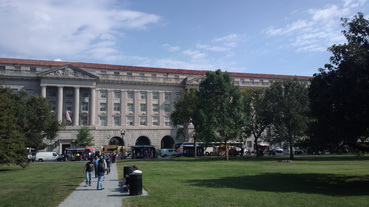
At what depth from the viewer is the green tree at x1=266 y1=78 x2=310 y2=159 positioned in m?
50.0

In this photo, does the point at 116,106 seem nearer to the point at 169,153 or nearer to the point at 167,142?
the point at 167,142

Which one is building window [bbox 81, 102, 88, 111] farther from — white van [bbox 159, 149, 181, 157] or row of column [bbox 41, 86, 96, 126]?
white van [bbox 159, 149, 181, 157]

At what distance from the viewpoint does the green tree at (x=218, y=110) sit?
50594mm

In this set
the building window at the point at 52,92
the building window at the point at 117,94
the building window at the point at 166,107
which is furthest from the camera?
the building window at the point at 166,107

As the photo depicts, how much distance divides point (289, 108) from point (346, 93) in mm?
33705

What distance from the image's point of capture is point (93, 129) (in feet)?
248

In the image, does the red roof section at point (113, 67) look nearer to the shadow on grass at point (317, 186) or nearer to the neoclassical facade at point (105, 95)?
the neoclassical facade at point (105, 95)

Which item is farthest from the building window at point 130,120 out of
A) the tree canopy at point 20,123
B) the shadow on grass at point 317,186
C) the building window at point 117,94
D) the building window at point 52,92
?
the shadow on grass at point 317,186

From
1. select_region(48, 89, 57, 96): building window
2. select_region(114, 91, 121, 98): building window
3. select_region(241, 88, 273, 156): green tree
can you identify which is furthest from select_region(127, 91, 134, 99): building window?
select_region(241, 88, 273, 156): green tree

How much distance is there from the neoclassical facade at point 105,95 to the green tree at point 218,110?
96.5ft

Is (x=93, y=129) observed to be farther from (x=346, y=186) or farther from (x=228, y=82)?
(x=346, y=186)

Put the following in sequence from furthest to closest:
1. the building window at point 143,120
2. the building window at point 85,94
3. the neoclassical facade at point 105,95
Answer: the building window at point 143,120, the building window at point 85,94, the neoclassical facade at point 105,95

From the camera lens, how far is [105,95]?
259 feet

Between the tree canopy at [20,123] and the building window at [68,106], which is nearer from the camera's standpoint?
the tree canopy at [20,123]
